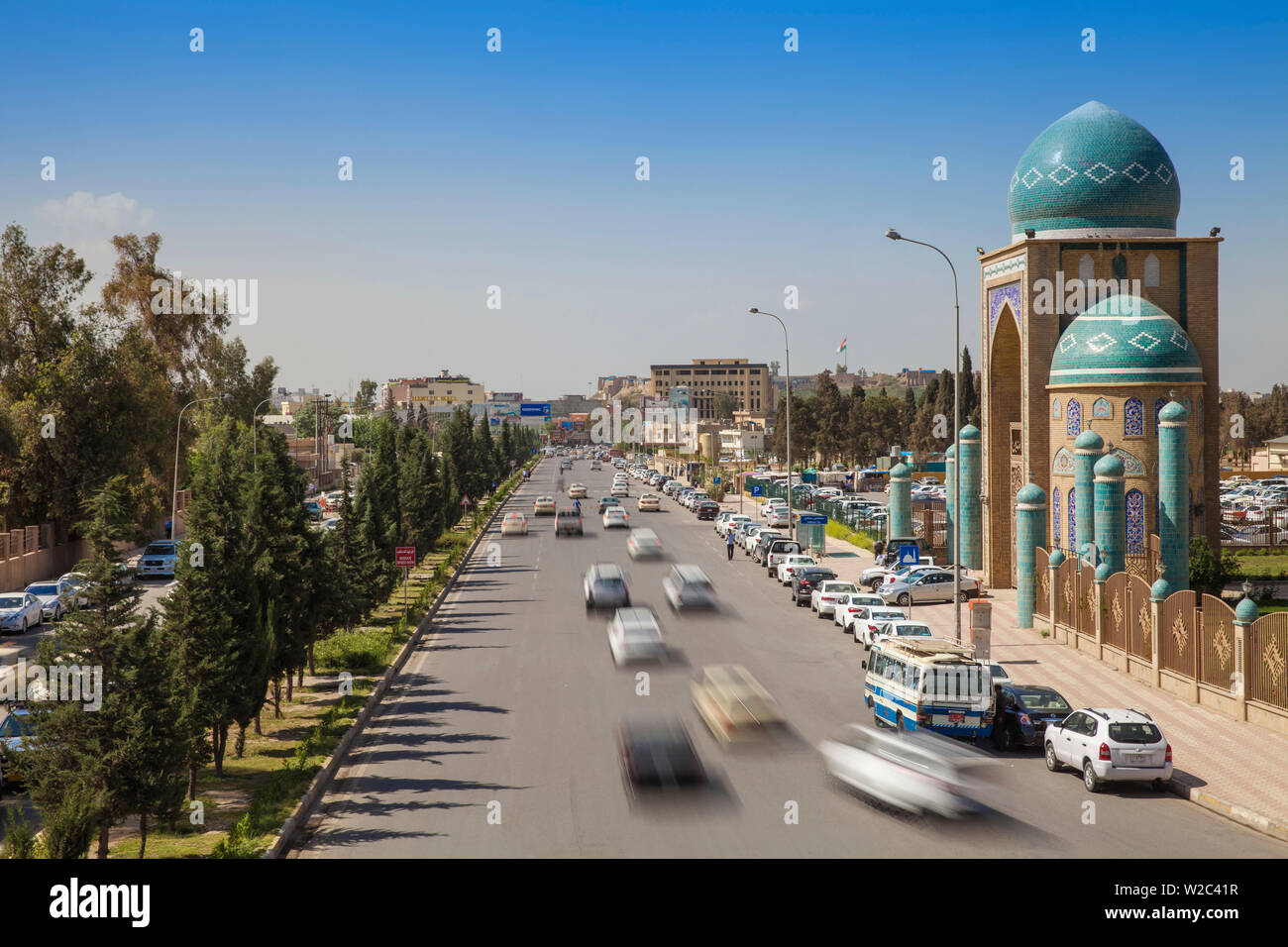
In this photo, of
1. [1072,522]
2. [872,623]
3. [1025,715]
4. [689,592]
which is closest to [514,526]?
[689,592]

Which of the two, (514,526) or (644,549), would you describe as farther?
(514,526)

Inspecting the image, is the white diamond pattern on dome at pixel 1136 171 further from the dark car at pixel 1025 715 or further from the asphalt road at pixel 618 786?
the dark car at pixel 1025 715

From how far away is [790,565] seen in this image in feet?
134

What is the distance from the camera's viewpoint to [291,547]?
22.6 metres

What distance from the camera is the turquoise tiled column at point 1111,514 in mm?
31438

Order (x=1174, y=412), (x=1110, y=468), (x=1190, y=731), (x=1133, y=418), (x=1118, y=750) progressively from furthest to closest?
(x=1133, y=418)
(x=1174, y=412)
(x=1110, y=468)
(x=1190, y=731)
(x=1118, y=750)

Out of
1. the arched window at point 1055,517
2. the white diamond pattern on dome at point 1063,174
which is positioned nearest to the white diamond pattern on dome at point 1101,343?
the arched window at point 1055,517

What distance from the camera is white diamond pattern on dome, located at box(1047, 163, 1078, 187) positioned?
3884 centimetres

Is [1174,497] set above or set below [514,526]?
above

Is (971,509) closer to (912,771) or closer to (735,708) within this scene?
(735,708)

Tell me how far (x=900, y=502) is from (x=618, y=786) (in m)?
33.9

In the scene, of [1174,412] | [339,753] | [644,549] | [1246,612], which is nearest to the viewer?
[339,753]

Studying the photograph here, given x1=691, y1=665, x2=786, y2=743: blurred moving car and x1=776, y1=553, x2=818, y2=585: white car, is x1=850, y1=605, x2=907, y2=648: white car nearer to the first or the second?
x1=691, y1=665, x2=786, y2=743: blurred moving car

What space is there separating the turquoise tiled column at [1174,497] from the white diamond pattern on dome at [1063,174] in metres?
→ 10.4
